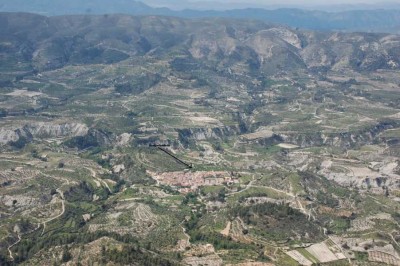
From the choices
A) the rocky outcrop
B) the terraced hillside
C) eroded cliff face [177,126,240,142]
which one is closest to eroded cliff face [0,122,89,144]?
the terraced hillside

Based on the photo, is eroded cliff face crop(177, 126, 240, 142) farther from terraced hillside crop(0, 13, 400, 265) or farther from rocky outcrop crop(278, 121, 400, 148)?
rocky outcrop crop(278, 121, 400, 148)

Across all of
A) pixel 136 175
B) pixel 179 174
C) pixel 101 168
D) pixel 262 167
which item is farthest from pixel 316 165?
pixel 101 168

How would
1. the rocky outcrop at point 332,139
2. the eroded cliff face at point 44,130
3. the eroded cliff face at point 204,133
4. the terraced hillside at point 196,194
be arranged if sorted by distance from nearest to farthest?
the terraced hillside at point 196,194, the eroded cliff face at point 44,130, the rocky outcrop at point 332,139, the eroded cliff face at point 204,133

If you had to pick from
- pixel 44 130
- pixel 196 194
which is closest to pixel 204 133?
pixel 44 130

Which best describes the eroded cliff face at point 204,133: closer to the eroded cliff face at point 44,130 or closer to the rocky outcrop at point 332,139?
the rocky outcrop at point 332,139

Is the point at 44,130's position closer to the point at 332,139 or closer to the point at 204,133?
the point at 204,133

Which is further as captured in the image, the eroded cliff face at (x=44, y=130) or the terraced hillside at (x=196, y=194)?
the eroded cliff face at (x=44, y=130)

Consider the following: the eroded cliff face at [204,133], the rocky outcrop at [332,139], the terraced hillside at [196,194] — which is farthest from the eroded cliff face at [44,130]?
the rocky outcrop at [332,139]

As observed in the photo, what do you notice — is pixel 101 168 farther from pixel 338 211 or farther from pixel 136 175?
pixel 338 211

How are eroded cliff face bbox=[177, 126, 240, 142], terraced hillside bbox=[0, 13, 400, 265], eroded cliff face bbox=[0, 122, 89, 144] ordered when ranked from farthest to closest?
eroded cliff face bbox=[177, 126, 240, 142]
eroded cliff face bbox=[0, 122, 89, 144]
terraced hillside bbox=[0, 13, 400, 265]
